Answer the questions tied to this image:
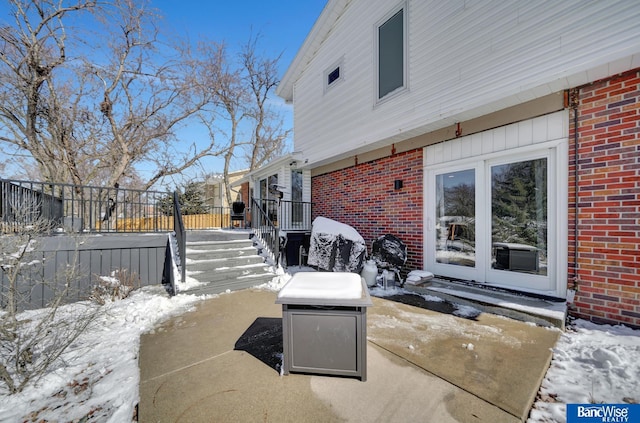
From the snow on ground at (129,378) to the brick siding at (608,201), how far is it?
39cm

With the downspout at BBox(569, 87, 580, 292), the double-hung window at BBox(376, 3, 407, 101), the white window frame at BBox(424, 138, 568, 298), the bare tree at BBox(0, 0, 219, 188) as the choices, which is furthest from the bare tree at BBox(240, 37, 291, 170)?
the downspout at BBox(569, 87, 580, 292)

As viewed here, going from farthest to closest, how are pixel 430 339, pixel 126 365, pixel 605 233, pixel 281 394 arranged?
pixel 605 233 < pixel 430 339 < pixel 126 365 < pixel 281 394

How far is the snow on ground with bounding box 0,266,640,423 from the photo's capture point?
189cm

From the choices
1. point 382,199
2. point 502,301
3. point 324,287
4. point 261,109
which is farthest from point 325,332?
point 261,109

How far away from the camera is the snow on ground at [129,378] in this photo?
189 centimetres

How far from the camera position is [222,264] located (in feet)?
17.8

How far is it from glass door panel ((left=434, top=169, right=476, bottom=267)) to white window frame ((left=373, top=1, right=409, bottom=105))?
198 centimetres

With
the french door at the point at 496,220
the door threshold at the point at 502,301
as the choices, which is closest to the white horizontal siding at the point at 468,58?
the french door at the point at 496,220

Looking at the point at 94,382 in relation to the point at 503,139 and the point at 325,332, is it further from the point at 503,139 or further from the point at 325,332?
the point at 503,139

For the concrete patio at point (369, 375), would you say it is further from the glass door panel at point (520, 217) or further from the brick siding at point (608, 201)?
the glass door panel at point (520, 217)

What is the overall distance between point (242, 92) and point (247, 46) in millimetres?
3038

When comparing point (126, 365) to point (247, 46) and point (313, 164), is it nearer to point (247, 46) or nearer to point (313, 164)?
point (313, 164)

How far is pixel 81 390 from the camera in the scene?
212 cm

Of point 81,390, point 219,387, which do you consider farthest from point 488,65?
point 81,390
